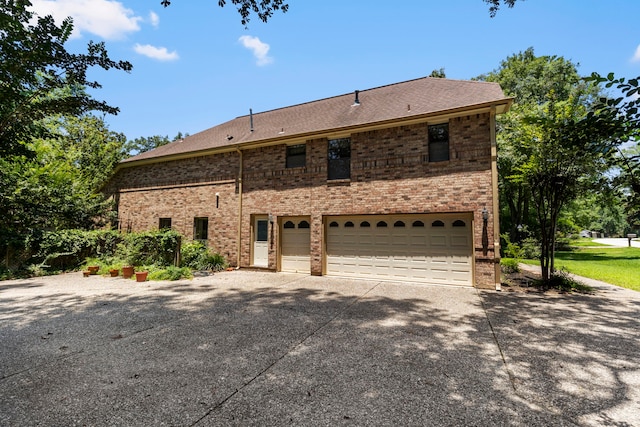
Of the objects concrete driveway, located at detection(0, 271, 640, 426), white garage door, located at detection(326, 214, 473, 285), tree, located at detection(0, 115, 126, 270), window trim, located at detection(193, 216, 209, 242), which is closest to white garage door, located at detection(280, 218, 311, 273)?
white garage door, located at detection(326, 214, 473, 285)

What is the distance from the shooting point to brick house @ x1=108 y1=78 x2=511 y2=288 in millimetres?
8703

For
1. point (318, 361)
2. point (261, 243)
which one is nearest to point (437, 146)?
point (261, 243)

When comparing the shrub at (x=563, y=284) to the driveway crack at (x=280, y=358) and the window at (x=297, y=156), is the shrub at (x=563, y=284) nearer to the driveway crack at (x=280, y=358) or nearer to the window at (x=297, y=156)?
the driveway crack at (x=280, y=358)

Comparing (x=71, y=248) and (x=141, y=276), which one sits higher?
(x=71, y=248)

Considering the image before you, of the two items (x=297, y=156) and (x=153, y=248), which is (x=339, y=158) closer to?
(x=297, y=156)

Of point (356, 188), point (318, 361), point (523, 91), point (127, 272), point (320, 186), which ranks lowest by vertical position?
point (318, 361)

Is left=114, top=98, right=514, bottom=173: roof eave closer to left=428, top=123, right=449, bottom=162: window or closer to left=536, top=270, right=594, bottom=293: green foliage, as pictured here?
left=428, top=123, right=449, bottom=162: window

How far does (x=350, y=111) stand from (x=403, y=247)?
21.0 feet

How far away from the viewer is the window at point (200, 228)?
43.0ft

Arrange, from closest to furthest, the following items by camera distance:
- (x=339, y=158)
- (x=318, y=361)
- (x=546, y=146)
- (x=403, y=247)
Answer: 1. (x=318, y=361)
2. (x=546, y=146)
3. (x=403, y=247)
4. (x=339, y=158)

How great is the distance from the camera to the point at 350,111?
12.4 meters

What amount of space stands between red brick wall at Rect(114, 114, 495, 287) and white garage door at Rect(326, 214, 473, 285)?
0.40 meters

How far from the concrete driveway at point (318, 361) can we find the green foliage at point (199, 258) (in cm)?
453

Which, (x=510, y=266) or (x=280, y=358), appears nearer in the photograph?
(x=280, y=358)
